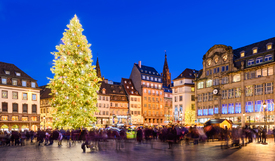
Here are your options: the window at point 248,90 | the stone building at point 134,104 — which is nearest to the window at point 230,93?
the window at point 248,90

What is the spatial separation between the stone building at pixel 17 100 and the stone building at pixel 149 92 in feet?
136

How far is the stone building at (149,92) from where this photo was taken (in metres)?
102

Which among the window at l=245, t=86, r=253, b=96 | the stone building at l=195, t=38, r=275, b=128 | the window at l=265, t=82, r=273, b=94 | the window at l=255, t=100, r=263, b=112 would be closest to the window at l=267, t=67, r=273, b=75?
the stone building at l=195, t=38, r=275, b=128

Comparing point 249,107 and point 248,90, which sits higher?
point 248,90

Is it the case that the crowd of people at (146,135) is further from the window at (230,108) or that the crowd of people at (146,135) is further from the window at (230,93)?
the window at (230,93)

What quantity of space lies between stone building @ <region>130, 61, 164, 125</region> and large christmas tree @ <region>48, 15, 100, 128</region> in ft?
229

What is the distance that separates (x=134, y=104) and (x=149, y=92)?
8269 millimetres

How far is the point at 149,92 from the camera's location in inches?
4087

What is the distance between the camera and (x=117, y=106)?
96.0m

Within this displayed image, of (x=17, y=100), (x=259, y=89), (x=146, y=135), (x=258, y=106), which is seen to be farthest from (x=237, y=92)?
(x=17, y=100)

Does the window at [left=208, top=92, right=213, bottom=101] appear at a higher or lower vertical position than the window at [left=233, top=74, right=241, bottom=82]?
lower

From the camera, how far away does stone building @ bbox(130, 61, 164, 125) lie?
10151cm

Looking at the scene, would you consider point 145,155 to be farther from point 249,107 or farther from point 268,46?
point 268,46

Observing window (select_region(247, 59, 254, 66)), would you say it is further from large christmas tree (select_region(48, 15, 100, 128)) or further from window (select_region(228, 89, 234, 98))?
large christmas tree (select_region(48, 15, 100, 128))
